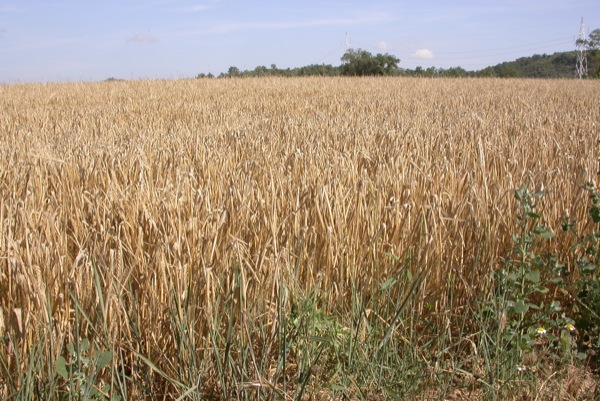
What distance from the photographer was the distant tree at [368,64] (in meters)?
27.3

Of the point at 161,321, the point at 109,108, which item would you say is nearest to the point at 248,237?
the point at 161,321

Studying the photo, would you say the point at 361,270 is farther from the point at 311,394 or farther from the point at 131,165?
the point at 131,165

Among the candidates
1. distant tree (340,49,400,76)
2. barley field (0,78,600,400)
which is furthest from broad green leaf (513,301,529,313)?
distant tree (340,49,400,76)

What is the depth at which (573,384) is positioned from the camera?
1568 mm

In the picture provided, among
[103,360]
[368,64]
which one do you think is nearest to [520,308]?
[103,360]

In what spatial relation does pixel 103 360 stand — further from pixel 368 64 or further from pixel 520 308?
pixel 368 64

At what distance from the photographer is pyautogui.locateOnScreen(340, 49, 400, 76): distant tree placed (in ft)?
89.7

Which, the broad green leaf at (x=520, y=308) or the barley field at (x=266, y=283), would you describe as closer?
the barley field at (x=266, y=283)

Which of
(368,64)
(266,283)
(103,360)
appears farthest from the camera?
(368,64)

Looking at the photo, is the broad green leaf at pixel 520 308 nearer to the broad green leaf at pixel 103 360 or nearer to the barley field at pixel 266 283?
the barley field at pixel 266 283

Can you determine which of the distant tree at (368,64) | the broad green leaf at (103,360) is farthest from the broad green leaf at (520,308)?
the distant tree at (368,64)

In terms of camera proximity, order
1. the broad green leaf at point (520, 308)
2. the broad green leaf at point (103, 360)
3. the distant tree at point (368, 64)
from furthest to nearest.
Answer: the distant tree at point (368, 64)
the broad green leaf at point (520, 308)
the broad green leaf at point (103, 360)

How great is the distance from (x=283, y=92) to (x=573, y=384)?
372 inches

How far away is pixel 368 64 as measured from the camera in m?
27.6
